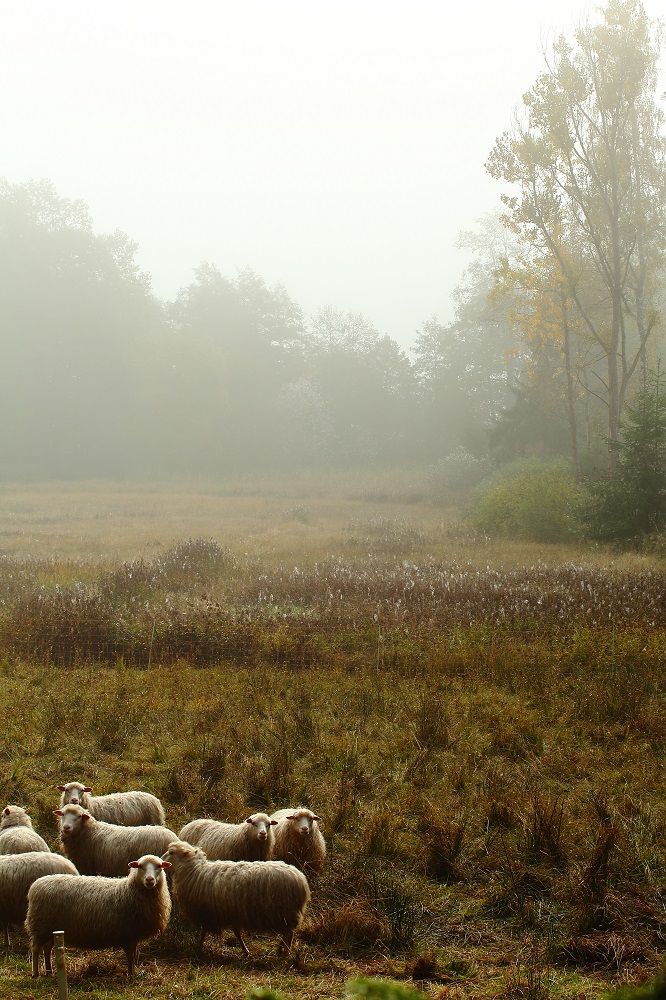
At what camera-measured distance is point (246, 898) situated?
4.95 meters

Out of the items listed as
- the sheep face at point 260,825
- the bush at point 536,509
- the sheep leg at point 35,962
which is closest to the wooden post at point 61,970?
the sheep leg at point 35,962

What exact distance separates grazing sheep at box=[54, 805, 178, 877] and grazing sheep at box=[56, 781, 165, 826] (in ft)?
1.21

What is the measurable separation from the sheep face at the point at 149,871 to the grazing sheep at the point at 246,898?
0.38 meters

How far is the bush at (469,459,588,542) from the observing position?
2331 cm

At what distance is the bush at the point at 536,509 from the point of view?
23312mm

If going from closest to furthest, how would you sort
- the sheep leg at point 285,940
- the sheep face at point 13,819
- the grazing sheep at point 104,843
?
1. the sheep leg at point 285,940
2. the grazing sheep at point 104,843
3. the sheep face at point 13,819

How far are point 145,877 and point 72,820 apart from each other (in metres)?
1.09

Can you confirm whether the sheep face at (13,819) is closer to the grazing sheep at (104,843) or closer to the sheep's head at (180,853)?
the grazing sheep at (104,843)

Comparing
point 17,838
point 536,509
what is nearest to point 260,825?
point 17,838

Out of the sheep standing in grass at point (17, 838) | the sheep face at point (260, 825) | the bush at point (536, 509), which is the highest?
the bush at point (536, 509)

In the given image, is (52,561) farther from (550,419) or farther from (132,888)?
(550,419)

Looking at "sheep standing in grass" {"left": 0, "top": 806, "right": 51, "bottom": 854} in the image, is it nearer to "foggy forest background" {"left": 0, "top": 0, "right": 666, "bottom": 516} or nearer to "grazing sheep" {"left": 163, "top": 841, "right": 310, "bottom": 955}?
"grazing sheep" {"left": 163, "top": 841, "right": 310, "bottom": 955}

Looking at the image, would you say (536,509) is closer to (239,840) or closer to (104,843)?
(239,840)

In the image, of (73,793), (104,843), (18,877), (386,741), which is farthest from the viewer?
(386,741)
